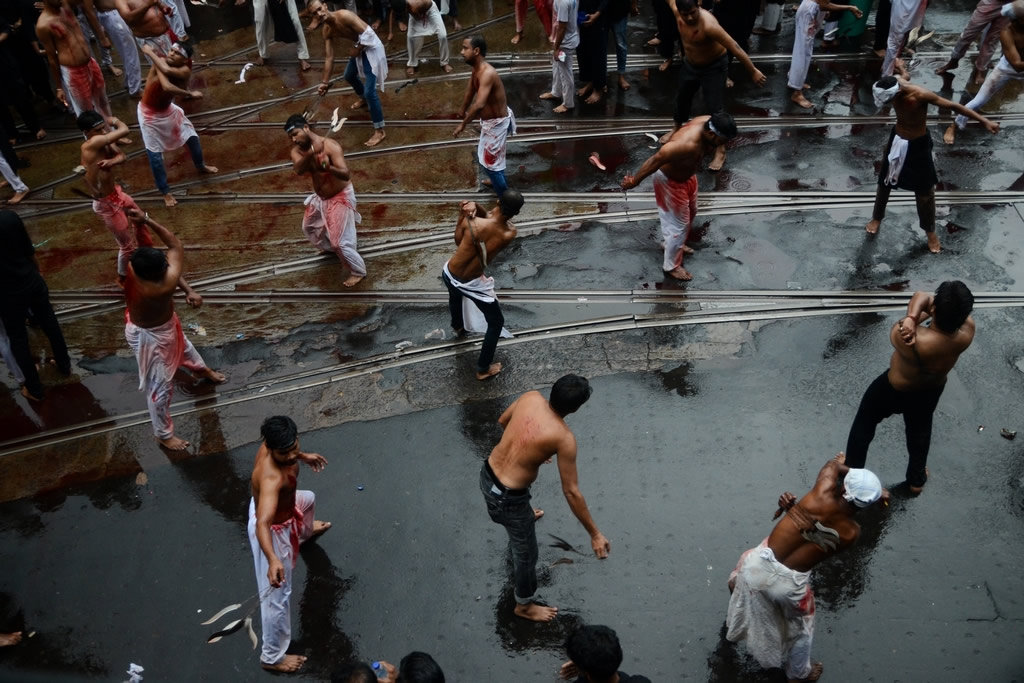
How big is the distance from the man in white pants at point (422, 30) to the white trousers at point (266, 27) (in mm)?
1483

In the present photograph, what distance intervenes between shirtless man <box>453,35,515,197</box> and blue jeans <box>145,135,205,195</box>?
10.2 ft

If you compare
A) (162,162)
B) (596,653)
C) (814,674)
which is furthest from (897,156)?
(162,162)

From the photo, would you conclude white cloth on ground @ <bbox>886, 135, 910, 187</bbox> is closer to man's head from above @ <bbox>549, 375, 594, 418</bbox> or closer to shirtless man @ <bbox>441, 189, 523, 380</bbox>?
shirtless man @ <bbox>441, 189, 523, 380</bbox>

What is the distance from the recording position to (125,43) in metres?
10.9

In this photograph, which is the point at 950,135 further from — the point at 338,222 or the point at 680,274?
the point at 338,222

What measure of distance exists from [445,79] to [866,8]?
5728 millimetres

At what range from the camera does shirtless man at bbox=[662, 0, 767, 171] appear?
326 inches

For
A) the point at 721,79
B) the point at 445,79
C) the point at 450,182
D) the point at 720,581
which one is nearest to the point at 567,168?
the point at 450,182

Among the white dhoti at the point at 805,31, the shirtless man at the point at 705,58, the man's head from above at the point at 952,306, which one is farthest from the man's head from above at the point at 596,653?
the white dhoti at the point at 805,31

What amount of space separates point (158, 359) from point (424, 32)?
6505mm

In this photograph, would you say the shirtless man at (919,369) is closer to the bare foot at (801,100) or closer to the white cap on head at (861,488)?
the white cap on head at (861,488)

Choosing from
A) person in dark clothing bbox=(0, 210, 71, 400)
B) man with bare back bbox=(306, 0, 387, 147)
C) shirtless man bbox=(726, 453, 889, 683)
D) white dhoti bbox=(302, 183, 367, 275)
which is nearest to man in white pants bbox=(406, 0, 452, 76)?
man with bare back bbox=(306, 0, 387, 147)

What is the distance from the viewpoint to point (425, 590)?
209 inches

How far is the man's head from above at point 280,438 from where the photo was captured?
4344 mm
